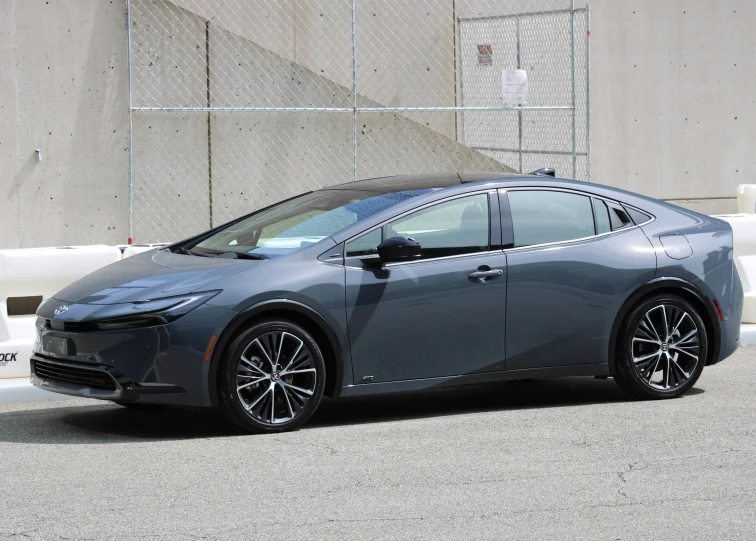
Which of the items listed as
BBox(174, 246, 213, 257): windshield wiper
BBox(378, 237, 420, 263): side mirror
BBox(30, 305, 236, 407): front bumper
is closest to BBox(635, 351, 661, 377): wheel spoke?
BBox(378, 237, 420, 263): side mirror

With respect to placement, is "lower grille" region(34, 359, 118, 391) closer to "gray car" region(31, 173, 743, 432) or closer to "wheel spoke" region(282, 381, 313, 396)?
"gray car" region(31, 173, 743, 432)

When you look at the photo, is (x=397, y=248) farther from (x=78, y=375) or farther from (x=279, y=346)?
(x=78, y=375)

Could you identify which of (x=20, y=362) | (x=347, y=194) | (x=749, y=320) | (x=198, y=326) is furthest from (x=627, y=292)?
(x=20, y=362)

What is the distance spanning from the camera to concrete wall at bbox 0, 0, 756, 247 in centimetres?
1302

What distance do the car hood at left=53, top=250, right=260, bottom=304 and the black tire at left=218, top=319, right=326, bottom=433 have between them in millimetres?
387

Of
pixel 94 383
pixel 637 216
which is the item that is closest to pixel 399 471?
pixel 94 383

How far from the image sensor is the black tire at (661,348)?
7469 millimetres

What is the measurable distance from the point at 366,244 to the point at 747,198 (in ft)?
28.9

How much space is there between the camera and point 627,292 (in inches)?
293

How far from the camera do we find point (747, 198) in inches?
567

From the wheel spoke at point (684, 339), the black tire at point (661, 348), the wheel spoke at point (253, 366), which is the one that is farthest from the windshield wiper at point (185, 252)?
the wheel spoke at point (684, 339)

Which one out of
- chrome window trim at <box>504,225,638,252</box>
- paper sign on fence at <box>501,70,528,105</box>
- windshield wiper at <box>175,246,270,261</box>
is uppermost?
paper sign on fence at <box>501,70,528,105</box>

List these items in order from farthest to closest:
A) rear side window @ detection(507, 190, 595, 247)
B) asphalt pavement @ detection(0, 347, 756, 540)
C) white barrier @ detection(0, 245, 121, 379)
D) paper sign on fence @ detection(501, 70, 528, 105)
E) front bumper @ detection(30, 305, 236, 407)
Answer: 1. paper sign on fence @ detection(501, 70, 528, 105)
2. white barrier @ detection(0, 245, 121, 379)
3. rear side window @ detection(507, 190, 595, 247)
4. front bumper @ detection(30, 305, 236, 407)
5. asphalt pavement @ detection(0, 347, 756, 540)

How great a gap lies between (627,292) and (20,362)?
4294 millimetres
